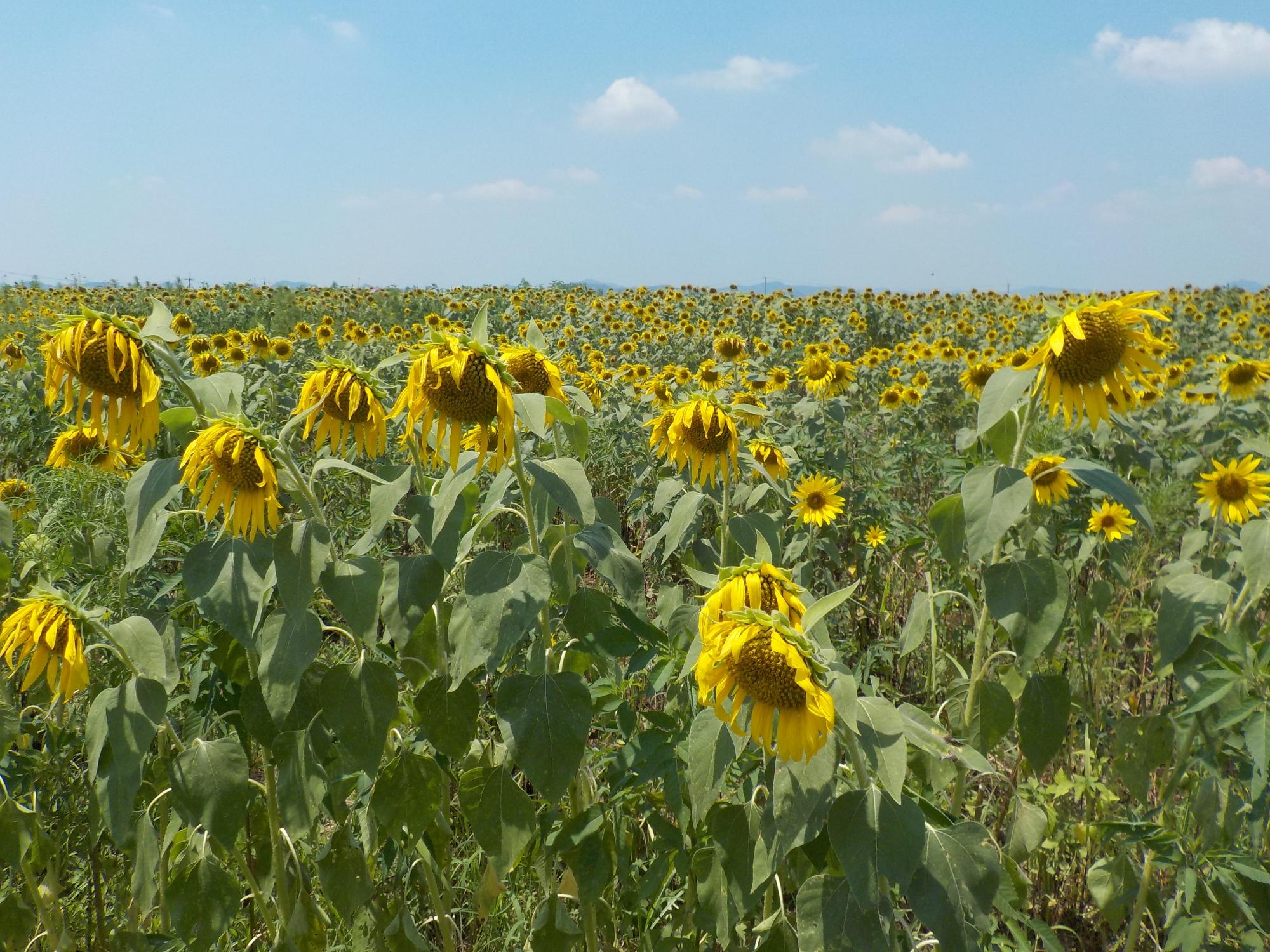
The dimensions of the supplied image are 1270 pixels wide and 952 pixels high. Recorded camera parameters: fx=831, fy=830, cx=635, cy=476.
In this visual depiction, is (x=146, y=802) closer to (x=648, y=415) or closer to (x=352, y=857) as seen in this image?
(x=352, y=857)

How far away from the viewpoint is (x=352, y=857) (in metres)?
1.61

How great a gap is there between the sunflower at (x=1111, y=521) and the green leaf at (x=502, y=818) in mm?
2745


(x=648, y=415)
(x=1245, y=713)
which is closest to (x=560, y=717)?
(x=1245, y=713)

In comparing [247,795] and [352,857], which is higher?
[247,795]

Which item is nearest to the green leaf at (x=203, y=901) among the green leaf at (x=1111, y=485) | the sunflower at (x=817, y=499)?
the green leaf at (x=1111, y=485)

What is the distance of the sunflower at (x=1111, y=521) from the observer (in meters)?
3.33

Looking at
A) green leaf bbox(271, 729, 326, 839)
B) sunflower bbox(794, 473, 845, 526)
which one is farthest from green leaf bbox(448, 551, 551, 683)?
sunflower bbox(794, 473, 845, 526)

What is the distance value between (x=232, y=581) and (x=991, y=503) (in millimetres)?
1243

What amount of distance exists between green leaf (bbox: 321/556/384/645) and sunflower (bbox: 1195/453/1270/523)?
113 inches

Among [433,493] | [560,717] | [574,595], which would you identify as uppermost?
[433,493]

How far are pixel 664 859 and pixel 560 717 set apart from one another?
49 cm

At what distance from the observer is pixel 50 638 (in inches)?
56.3

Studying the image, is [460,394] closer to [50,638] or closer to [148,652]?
[148,652]

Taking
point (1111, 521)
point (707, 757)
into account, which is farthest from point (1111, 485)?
point (1111, 521)
